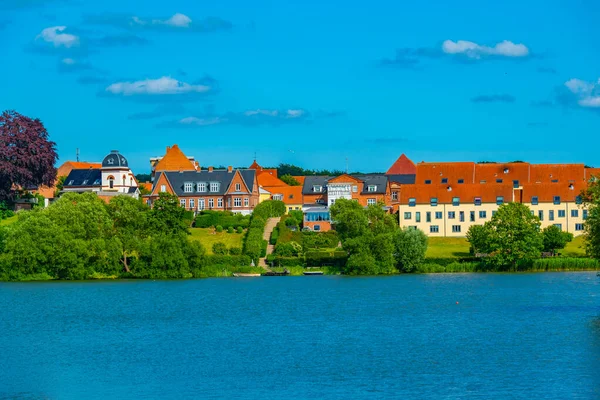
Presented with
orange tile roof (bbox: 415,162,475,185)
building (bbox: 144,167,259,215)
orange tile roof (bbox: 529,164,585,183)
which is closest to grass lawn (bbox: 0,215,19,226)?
building (bbox: 144,167,259,215)

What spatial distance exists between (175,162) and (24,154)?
29570mm

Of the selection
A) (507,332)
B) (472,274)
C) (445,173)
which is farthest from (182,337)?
(445,173)

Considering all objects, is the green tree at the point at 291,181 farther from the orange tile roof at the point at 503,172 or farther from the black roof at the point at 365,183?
the orange tile roof at the point at 503,172

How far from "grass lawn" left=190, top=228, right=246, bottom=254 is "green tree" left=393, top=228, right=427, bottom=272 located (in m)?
14.3

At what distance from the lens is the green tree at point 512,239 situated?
72.1m

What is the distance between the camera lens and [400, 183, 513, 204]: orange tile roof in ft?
295

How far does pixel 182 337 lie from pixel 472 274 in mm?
32481

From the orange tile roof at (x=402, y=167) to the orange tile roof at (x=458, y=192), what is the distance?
112 ft

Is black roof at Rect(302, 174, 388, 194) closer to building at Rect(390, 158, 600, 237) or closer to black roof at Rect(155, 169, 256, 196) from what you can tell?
black roof at Rect(155, 169, 256, 196)

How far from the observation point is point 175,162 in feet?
397

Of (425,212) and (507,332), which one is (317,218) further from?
(507,332)

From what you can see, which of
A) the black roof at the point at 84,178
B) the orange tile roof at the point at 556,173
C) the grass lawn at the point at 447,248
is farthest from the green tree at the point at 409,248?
the black roof at the point at 84,178

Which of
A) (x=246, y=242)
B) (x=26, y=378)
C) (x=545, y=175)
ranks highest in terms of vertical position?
(x=545, y=175)

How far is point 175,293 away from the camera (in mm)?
61375
